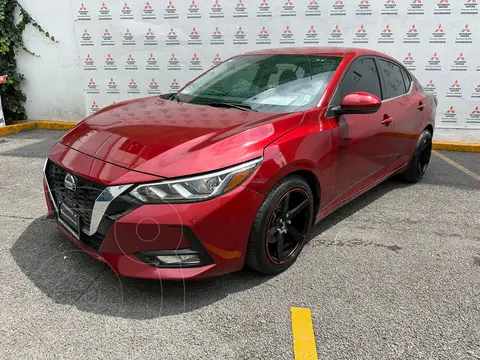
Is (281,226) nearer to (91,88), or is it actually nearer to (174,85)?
(174,85)

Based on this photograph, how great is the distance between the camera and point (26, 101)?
8258mm

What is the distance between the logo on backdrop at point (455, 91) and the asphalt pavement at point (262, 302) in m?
4.10

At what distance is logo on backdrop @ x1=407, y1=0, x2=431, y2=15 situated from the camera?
6.51m

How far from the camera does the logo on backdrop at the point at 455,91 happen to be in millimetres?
6824

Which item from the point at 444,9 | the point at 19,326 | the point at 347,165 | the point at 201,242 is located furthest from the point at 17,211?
the point at 444,9

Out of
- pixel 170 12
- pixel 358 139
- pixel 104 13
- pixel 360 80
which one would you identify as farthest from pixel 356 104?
pixel 104 13

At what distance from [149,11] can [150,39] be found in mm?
499

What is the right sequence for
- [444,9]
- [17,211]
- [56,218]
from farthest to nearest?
1. [444,9]
2. [17,211]
3. [56,218]

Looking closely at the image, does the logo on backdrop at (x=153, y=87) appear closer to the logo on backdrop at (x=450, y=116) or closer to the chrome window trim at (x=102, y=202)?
the logo on backdrop at (x=450, y=116)

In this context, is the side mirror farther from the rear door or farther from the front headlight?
the front headlight

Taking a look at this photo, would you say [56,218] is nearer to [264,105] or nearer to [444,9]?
[264,105]

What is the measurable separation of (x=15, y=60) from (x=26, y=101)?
85 cm

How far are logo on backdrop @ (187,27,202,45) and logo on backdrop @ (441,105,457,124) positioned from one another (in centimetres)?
469

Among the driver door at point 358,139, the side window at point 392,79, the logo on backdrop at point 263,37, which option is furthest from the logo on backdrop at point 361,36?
the driver door at point 358,139
